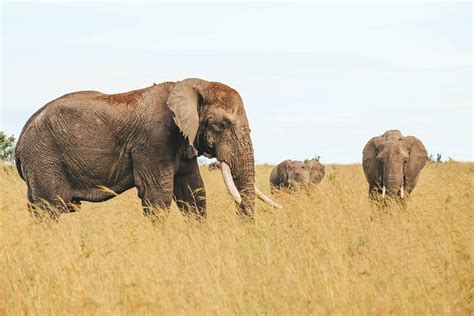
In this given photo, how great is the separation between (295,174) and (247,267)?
11.3 meters

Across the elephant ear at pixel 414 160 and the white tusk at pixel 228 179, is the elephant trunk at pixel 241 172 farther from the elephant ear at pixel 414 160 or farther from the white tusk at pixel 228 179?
the elephant ear at pixel 414 160

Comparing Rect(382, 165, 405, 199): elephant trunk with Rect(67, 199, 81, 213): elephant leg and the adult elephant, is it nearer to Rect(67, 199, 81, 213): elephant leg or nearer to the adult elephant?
the adult elephant

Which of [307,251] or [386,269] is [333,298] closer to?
[386,269]

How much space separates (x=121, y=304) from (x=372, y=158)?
9.53 meters

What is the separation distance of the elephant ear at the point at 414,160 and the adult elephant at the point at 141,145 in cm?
498

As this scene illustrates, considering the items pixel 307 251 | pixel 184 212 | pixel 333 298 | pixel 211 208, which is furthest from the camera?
pixel 211 208

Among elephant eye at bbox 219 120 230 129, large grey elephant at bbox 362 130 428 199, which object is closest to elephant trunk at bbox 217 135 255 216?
elephant eye at bbox 219 120 230 129

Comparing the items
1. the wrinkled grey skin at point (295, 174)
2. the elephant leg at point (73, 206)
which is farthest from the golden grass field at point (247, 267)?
the wrinkled grey skin at point (295, 174)

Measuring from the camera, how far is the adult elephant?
34.0 ft

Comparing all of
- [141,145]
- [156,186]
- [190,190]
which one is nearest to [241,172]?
[190,190]

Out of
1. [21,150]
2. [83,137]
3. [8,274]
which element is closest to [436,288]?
[8,274]

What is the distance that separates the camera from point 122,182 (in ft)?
35.6

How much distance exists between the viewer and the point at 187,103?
10.2 metres

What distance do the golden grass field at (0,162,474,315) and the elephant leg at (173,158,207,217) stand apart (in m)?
0.32
